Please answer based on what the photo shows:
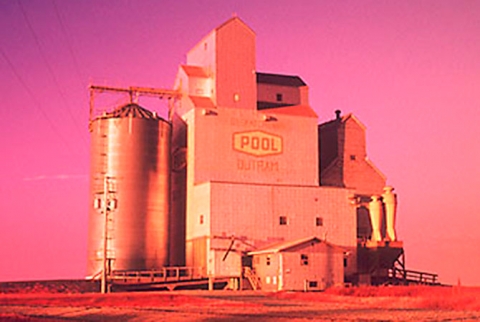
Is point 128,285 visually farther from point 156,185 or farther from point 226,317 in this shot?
point 226,317

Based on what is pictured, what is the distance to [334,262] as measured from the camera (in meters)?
59.4

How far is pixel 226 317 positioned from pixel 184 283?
33804mm

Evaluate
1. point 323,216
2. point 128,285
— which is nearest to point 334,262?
point 323,216

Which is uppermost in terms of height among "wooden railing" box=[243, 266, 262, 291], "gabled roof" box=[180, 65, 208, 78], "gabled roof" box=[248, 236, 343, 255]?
"gabled roof" box=[180, 65, 208, 78]

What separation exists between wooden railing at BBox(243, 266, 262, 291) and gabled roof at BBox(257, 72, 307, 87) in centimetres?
1988

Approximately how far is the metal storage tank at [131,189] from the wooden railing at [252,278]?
7895mm

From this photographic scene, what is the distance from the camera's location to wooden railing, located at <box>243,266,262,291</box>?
59.2m

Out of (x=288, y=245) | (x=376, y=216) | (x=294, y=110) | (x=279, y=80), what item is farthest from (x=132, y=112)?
(x=376, y=216)

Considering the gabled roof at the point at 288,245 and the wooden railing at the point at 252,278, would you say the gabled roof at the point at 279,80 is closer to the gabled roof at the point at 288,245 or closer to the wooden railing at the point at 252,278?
the gabled roof at the point at 288,245

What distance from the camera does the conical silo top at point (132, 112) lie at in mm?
65500

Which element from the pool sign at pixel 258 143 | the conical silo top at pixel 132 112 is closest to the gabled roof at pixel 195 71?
the conical silo top at pixel 132 112

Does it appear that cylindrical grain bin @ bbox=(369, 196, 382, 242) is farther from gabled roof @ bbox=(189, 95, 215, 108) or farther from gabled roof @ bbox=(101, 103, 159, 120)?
gabled roof @ bbox=(101, 103, 159, 120)

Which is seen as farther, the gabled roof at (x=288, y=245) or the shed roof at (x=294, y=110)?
the shed roof at (x=294, y=110)

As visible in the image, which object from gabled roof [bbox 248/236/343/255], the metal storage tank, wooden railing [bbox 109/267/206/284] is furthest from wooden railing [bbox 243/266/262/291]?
the metal storage tank
